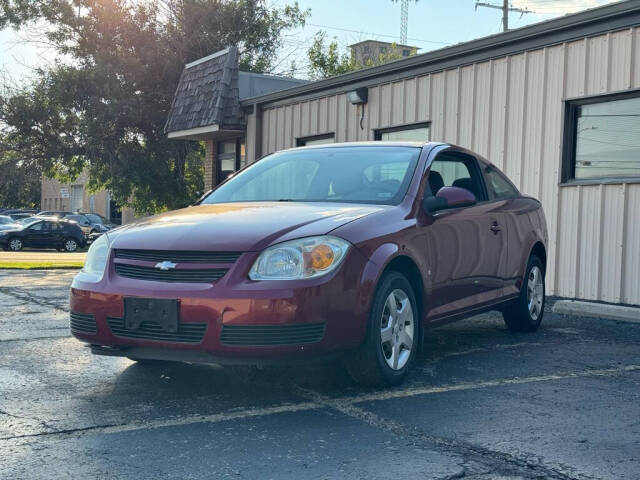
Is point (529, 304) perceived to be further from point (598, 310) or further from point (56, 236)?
point (56, 236)

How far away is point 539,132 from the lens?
33.3 ft

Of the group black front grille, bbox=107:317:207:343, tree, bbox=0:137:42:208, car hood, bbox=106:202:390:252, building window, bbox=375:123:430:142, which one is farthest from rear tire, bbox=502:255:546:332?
tree, bbox=0:137:42:208

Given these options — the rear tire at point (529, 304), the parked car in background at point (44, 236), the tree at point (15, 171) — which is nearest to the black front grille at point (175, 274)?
the rear tire at point (529, 304)

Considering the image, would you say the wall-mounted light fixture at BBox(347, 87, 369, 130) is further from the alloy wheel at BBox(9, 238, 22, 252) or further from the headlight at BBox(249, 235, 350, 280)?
the alloy wheel at BBox(9, 238, 22, 252)

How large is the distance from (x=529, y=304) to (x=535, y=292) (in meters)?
0.20

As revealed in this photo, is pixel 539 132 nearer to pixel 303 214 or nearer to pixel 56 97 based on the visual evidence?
pixel 303 214

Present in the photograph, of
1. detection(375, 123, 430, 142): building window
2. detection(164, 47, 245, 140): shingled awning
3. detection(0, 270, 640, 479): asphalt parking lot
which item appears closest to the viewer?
detection(0, 270, 640, 479): asphalt parking lot

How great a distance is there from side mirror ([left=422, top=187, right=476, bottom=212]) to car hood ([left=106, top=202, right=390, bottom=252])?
43cm

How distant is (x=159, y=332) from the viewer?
443cm

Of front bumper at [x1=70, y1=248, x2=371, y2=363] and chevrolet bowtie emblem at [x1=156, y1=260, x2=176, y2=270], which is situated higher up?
chevrolet bowtie emblem at [x1=156, y1=260, x2=176, y2=270]

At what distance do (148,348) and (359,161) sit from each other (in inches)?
85.7

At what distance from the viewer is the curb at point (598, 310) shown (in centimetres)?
823

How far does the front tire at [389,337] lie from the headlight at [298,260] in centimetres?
42

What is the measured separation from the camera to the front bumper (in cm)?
426
